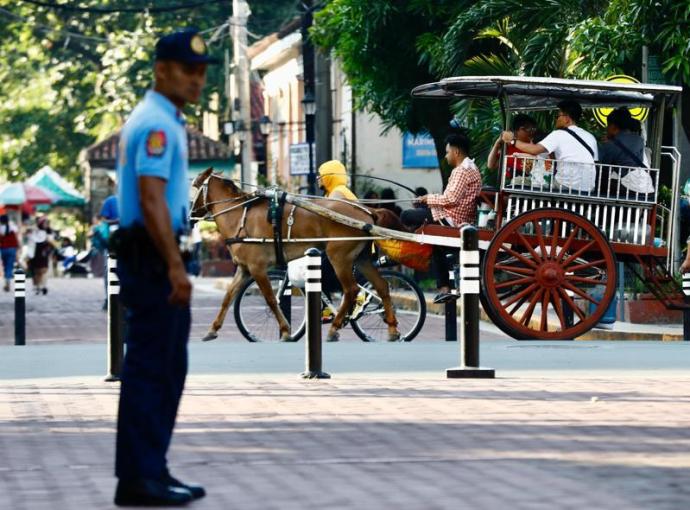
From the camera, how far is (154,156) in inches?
259

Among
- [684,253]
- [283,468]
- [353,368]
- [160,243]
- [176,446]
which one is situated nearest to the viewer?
[160,243]

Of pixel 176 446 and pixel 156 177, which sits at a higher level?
pixel 156 177

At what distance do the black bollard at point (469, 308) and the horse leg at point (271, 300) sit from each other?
14.5ft

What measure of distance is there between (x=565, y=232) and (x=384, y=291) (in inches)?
98.2

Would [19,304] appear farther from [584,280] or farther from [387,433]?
[387,433]

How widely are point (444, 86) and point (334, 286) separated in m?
2.60

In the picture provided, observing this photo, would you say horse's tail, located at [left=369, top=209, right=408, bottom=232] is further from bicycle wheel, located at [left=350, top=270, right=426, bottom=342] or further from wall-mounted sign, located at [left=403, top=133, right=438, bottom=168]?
wall-mounted sign, located at [left=403, top=133, right=438, bottom=168]

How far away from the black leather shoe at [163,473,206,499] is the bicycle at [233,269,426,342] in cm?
932

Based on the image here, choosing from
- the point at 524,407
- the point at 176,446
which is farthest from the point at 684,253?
the point at 176,446

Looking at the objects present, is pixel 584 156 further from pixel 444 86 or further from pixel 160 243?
pixel 160 243

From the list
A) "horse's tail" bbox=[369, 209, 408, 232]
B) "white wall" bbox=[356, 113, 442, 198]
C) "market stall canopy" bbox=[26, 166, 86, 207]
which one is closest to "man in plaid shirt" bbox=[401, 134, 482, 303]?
"horse's tail" bbox=[369, 209, 408, 232]

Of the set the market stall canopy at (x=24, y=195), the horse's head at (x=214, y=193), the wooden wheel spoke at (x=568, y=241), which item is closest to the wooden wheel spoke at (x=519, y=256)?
the wooden wheel spoke at (x=568, y=241)

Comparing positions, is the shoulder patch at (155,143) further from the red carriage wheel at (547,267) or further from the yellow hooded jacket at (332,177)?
the yellow hooded jacket at (332,177)

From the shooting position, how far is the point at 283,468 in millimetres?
7695
